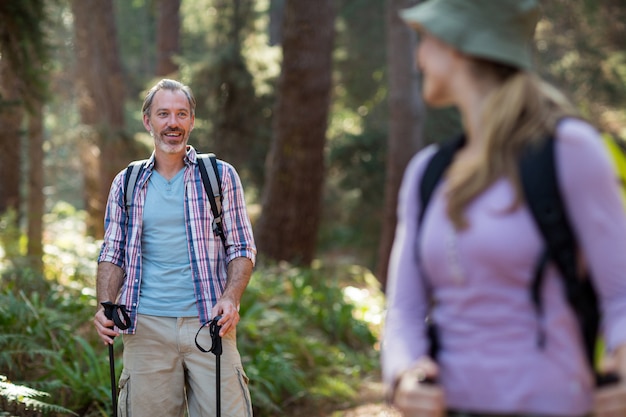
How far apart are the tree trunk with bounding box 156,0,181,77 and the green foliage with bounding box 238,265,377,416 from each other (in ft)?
40.7

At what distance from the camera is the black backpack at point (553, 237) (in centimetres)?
212

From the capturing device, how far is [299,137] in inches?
507

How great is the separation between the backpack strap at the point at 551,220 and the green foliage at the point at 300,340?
17.0 ft

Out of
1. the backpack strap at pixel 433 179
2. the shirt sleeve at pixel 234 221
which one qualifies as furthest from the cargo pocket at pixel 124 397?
the backpack strap at pixel 433 179

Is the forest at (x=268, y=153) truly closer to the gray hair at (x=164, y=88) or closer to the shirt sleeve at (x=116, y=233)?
the shirt sleeve at (x=116, y=233)

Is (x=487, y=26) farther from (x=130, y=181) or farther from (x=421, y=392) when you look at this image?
(x=130, y=181)

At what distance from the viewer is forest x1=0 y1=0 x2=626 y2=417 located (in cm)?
730

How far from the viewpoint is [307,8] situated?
12.6 metres

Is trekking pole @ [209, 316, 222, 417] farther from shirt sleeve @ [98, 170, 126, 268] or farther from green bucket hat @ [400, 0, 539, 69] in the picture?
green bucket hat @ [400, 0, 539, 69]

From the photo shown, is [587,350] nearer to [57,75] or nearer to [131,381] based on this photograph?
[131,381]

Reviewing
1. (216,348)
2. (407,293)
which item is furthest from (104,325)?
(407,293)

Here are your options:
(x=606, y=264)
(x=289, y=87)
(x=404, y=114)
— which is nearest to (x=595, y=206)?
(x=606, y=264)

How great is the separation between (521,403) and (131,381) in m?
2.70

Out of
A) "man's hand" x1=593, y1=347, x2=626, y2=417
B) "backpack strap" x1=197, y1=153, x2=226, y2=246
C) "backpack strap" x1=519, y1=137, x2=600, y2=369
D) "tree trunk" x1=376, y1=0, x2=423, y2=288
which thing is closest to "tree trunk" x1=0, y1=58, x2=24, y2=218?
"backpack strap" x1=197, y1=153, x2=226, y2=246
